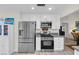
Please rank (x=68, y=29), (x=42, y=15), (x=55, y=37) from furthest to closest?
1. (x=68, y=29)
2. (x=42, y=15)
3. (x=55, y=37)

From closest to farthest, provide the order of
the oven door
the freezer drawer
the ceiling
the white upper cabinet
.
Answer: the ceiling
the freezer drawer
the oven door
the white upper cabinet

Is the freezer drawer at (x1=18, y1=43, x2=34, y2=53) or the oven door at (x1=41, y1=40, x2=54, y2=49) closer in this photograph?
the freezer drawer at (x1=18, y1=43, x2=34, y2=53)

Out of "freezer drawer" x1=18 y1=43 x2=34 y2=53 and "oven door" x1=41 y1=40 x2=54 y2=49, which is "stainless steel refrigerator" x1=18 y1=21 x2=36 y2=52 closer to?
"freezer drawer" x1=18 y1=43 x2=34 y2=53

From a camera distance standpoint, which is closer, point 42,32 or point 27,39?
point 27,39

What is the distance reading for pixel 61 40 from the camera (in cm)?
694

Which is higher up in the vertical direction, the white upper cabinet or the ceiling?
the ceiling

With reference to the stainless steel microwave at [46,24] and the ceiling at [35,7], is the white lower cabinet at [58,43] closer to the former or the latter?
the stainless steel microwave at [46,24]

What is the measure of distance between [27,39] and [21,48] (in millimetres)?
517

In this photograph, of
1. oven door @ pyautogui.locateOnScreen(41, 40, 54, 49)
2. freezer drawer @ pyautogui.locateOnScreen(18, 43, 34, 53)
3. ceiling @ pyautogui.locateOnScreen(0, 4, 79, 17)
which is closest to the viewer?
ceiling @ pyautogui.locateOnScreen(0, 4, 79, 17)

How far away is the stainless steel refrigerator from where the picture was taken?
21.5 ft

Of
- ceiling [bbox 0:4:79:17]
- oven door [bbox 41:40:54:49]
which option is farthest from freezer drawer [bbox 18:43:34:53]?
ceiling [bbox 0:4:79:17]

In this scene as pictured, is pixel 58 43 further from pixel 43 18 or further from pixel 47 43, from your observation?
pixel 43 18
